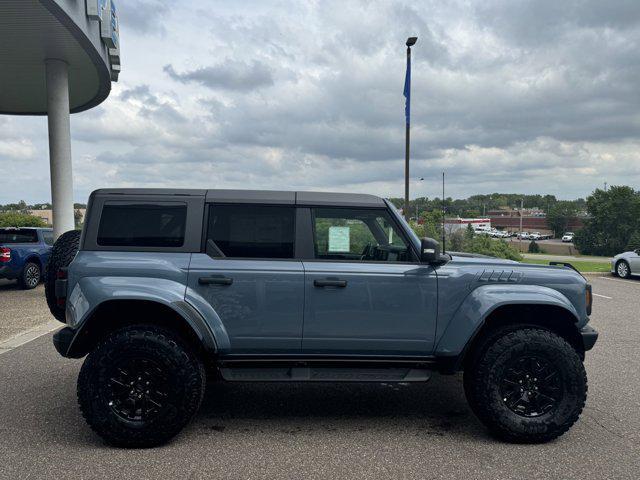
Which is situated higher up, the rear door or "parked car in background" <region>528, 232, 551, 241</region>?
the rear door

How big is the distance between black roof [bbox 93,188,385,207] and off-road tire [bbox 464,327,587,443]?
1.47 metres

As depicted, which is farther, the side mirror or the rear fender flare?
the side mirror

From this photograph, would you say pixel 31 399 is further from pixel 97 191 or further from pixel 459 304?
pixel 459 304

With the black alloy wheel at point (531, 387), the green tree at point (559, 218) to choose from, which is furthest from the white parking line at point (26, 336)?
the green tree at point (559, 218)

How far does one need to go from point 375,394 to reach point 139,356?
2.29 meters

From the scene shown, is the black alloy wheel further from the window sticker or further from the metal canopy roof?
the metal canopy roof

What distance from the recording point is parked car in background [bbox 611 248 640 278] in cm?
1562

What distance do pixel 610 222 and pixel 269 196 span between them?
8690 cm

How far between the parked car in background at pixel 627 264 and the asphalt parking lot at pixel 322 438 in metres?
12.0

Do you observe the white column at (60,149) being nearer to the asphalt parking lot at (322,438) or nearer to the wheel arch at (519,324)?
the asphalt parking lot at (322,438)

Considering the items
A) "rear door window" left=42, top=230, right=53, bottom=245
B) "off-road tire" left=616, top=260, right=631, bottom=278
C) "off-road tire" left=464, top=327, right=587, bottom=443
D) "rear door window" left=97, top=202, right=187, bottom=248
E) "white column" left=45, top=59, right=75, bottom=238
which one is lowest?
"off-road tire" left=616, top=260, right=631, bottom=278

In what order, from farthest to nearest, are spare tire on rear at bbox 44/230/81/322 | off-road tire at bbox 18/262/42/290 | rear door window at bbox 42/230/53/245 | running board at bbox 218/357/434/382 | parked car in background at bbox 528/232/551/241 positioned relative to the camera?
parked car in background at bbox 528/232/551/241 → rear door window at bbox 42/230/53/245 → off-road tire at bbox 18/262/42/290 → spare tire on rear at bbox 44/230/81/322 → running board at bbox 218/357/434/382

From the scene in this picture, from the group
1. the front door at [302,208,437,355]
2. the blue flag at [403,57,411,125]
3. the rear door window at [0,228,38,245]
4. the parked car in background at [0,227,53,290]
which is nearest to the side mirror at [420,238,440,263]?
the front door at [302,208,437,355]

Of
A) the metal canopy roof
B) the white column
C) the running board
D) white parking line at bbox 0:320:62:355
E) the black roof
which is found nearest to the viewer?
the running board
